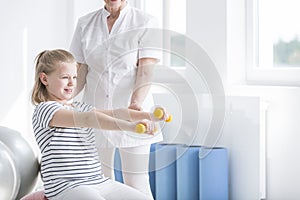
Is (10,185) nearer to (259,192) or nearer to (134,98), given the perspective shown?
(134,98)

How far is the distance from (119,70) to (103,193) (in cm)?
50

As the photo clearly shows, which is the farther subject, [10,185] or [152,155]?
[10,185]

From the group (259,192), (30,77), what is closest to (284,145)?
(259,192)

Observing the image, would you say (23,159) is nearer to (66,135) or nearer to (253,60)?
(66,135)

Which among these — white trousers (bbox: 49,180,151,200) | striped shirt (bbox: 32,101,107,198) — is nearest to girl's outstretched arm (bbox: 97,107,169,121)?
striped shirt (bbox: 32,101,107,198)

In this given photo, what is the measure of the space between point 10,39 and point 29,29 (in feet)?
0.53

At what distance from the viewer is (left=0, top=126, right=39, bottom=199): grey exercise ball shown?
96.6 inches

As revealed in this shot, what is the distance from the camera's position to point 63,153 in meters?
1.92

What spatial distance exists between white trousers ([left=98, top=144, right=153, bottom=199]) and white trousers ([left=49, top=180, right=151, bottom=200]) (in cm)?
14

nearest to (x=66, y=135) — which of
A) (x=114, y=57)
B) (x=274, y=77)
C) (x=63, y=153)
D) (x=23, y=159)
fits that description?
(x=63, y=153)

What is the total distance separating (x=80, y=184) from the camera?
1.88 meters

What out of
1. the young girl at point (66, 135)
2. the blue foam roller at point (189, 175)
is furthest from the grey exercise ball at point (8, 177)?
the blue foam roller at point (189, 175)

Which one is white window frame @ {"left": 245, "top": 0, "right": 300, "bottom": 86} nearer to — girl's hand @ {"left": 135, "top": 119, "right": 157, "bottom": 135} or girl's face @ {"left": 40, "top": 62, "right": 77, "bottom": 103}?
girl's face @ {"left": 40, "top": 62, "right": 77, "bottom": 103}

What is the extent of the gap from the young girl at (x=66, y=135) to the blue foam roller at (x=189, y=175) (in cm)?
93
